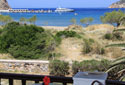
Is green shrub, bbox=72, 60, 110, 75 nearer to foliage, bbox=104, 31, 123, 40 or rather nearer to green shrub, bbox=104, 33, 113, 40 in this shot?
foliage, bbox=104, 31, 123, 40

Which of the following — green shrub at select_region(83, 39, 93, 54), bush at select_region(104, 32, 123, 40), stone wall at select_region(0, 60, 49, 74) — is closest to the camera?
stone wall at select_region(0, 60, 49, 74)

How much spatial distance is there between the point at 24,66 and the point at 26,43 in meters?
2.21

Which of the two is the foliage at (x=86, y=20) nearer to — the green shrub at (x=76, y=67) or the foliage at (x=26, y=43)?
the foliage at (x=26, y=43)

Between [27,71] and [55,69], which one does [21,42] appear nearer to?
[27,71]

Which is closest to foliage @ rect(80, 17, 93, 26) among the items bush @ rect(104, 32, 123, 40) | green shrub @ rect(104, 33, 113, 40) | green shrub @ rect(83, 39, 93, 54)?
green shrub @ rect(104, 33, 113, 40)

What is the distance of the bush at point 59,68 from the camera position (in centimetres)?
1001

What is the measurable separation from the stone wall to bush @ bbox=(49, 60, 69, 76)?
20.8 inches

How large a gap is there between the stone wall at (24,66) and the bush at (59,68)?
53 cm

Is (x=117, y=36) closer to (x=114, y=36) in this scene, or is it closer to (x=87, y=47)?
(x=114, y=36)

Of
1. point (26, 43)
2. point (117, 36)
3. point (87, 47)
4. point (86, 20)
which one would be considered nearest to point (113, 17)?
point (86, 20)

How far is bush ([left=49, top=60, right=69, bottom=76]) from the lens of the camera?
10013 millimetres

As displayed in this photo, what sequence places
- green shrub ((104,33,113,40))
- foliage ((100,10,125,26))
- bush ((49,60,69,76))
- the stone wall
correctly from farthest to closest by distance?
foliage ((100,10,125,26)) < green shrub ((104,33,113,40)) < the stone wall < bush ((49,60,69,76))

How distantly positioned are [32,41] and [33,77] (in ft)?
35.6

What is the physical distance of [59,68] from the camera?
10.1 metres
